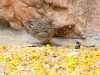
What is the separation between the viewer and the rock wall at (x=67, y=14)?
4.52 meters

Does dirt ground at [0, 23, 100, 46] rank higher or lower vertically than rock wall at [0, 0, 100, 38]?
lower

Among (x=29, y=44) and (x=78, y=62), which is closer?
(x=78, y=62)

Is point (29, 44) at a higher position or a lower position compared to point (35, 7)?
lower

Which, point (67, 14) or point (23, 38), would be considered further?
point (23, 38)

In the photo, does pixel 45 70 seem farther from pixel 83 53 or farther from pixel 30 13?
pixel 30 13

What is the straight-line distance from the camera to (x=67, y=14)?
452cm

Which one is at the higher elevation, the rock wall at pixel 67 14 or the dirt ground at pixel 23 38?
the rock wall at pixel 67 14

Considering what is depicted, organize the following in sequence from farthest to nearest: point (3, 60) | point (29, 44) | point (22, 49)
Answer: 1. point (29, 44)
2. point (22, 49)
3. point (3, 60)

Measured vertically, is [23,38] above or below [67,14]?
below

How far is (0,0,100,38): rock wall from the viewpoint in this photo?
452 cm

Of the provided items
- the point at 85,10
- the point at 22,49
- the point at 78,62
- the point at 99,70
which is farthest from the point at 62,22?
the point at 99,70

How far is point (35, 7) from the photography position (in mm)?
4629

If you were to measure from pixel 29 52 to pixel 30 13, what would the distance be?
830mm

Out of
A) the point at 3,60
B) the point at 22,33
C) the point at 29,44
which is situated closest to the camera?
the point at 3,60
